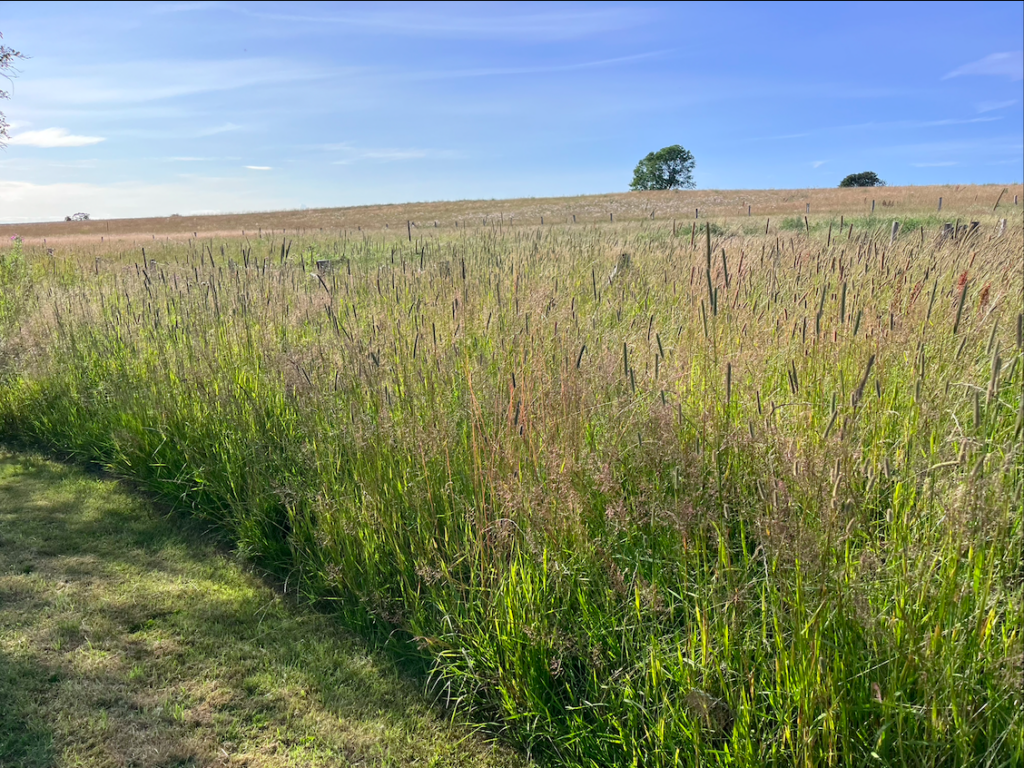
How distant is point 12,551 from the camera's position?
3.47 meters

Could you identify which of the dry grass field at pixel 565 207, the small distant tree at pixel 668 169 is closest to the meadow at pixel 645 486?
the dry grass field at pixel 565 207

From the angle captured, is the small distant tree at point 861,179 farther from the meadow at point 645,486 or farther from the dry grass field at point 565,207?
the meadow at point 645,486

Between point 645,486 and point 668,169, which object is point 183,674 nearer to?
point 645,486

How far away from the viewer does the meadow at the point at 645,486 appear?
1.65 meters

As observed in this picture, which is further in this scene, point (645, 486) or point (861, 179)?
point (861, 179)

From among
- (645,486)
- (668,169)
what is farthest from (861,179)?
(645,486)

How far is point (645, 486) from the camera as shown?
2264mm

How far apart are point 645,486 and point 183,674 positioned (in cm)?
202

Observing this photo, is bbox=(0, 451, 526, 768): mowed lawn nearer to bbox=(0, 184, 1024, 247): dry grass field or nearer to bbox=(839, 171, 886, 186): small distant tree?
bbox=(0, 184, 1024, 247): dry grass field

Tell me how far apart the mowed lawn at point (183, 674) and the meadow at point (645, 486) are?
0.18 m

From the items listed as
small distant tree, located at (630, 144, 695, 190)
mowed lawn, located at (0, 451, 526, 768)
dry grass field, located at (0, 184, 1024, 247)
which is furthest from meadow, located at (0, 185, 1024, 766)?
small distant tree, located at (630, 144, 695, 190)

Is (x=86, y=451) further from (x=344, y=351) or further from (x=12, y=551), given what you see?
(x=344, y=351)

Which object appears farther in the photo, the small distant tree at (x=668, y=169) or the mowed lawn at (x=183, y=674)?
the small distant tree at (x=668, y=169)

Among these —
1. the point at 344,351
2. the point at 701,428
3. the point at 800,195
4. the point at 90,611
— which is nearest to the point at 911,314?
the point at 701,428
